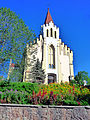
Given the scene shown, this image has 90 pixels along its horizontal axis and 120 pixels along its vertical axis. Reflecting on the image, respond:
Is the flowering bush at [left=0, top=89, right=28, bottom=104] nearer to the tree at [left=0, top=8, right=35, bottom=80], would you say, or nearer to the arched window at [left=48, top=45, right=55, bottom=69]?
the tree at [left=0, top=8, right=35, bottom=80]

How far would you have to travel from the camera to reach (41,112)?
5043mm

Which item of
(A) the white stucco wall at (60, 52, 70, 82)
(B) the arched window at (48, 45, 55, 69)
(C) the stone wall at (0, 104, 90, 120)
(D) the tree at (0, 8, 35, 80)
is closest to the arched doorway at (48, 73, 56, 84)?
(B) the arched window at (48, 45, 55, 69)

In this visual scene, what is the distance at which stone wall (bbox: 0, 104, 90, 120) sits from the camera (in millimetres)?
4953

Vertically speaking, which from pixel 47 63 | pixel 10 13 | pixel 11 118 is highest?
pixel 10 13

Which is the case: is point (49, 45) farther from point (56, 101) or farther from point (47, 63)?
point (56, 101)

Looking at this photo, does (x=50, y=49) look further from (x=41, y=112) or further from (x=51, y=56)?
(x=41, y=112)

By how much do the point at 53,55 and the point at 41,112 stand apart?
28300 mm

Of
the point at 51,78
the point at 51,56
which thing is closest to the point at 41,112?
the point at 51,78

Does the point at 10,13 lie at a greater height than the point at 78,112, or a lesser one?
greater

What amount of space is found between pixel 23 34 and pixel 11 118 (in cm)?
1419

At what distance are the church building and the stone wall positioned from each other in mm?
24129

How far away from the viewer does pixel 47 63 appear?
31469 millimetres

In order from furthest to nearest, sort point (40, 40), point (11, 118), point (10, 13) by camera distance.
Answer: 1. point (40, 40)
2. point (10, 13)
3. point (11, 118)

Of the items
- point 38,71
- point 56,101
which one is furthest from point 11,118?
point 38,71
